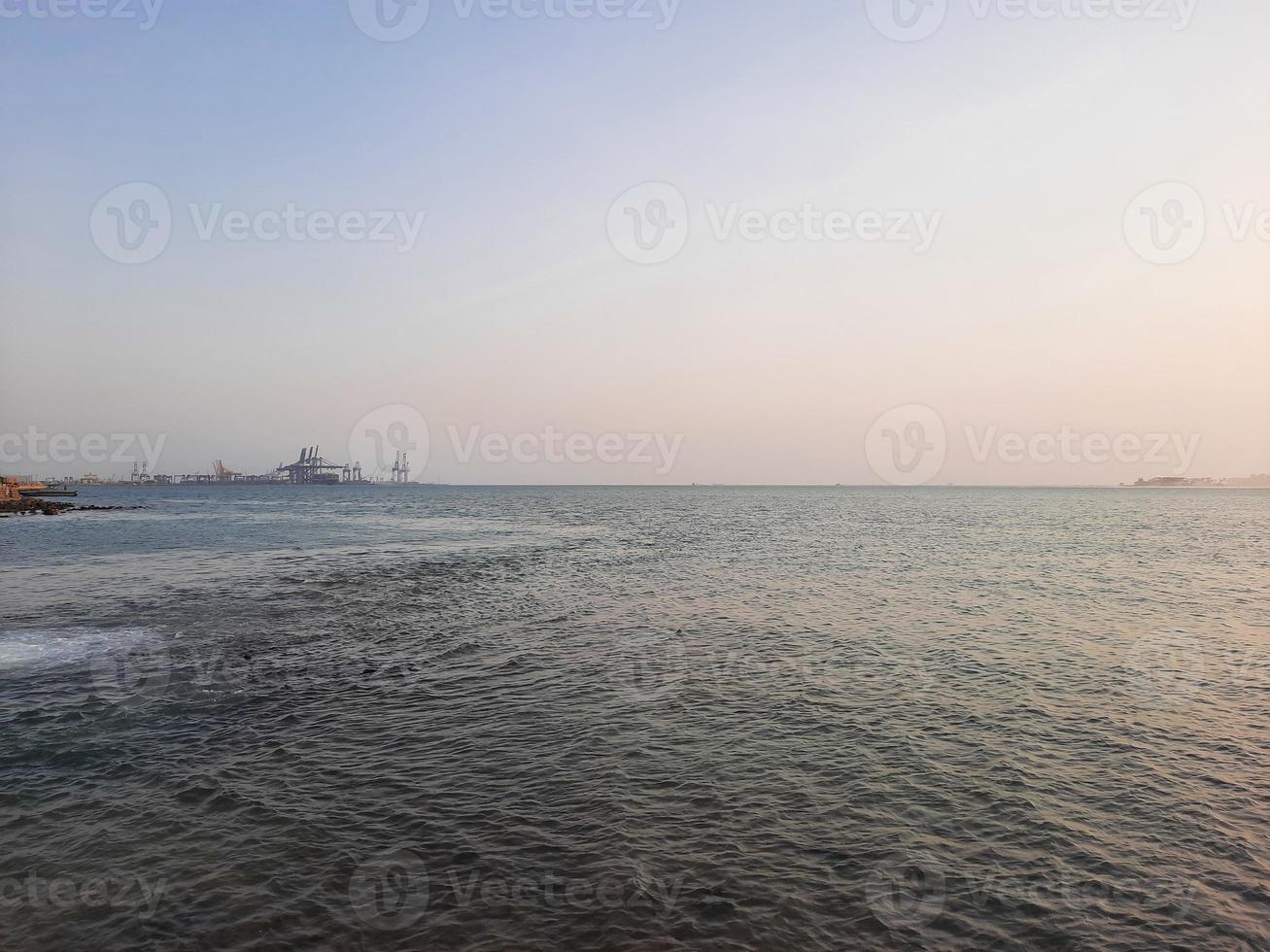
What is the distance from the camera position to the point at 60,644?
25047 mm

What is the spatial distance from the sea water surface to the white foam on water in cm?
20

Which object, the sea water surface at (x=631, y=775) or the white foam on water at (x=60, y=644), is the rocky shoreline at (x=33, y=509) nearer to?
the sea water surface at (x=631, y=775)

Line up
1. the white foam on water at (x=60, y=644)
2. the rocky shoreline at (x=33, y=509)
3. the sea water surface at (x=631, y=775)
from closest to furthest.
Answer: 1. the sea water surface at (x=631, y=775)
2. the white foam on water at (x=60, y=644)
3. the rocky shoreline at (x=33, y=509)

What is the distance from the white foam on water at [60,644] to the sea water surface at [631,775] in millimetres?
203

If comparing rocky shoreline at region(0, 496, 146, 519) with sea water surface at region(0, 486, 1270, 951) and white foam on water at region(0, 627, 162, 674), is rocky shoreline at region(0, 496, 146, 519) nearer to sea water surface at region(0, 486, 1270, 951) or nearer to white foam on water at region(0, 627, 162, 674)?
sea water surface at region(0, 486, 1270, 951)

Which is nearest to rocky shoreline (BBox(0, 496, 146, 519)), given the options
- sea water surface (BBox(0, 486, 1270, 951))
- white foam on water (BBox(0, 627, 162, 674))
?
sea water surface (BBox(0, 486, 1270, 951))

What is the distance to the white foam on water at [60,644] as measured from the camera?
74.3ft

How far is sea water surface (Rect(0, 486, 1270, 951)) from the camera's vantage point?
32.0ft

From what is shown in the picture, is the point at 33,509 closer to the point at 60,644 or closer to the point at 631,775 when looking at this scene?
the point at 60,644

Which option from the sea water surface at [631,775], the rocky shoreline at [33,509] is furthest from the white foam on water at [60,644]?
the rocky shoreline at [33,509]

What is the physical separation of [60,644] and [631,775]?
913 inches

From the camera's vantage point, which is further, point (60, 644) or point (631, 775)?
point (60, 644)

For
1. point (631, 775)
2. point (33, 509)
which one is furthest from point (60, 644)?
point (33, 509)

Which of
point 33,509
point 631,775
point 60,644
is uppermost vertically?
point 33,509
